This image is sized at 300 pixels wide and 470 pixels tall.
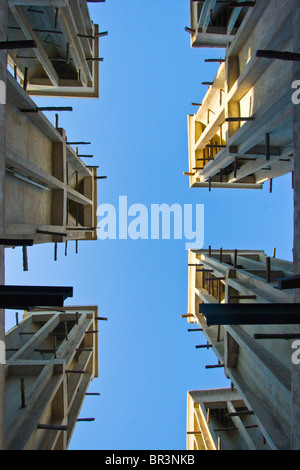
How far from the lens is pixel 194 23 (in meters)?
13.6

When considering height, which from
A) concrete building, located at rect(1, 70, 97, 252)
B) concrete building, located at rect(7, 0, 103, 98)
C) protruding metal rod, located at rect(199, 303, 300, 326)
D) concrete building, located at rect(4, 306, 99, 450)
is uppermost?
concrete building, located at rect(7, 0, 103, 98)

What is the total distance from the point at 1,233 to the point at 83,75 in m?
12.9

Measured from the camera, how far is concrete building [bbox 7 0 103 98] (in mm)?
9906

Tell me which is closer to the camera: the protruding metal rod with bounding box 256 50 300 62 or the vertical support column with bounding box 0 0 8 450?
the protruding metal rod with bounding box 256 50 300 62

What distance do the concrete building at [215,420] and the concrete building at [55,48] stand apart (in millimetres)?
16509

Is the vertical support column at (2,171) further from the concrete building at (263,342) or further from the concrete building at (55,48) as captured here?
the concrete building at (263,342)

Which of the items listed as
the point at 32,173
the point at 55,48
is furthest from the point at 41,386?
the point at 55,48

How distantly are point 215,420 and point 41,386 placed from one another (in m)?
10.6

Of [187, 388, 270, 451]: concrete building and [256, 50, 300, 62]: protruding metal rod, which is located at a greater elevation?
[256, 50, 300, 62]: protruding metal rod

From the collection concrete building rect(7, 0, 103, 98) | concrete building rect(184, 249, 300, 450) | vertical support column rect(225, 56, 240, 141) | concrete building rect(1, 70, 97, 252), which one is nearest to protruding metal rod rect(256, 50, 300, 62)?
concrete building rect(184, 249, 300, 450)

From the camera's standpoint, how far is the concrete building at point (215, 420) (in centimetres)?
1188

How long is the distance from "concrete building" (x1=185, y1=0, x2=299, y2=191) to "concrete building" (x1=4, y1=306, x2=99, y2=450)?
394 inches

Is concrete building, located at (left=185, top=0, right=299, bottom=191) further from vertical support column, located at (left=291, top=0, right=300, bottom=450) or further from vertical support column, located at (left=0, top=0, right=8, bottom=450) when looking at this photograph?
vertical support column, located at (left=0, top=0, right=8, bottom=450)
